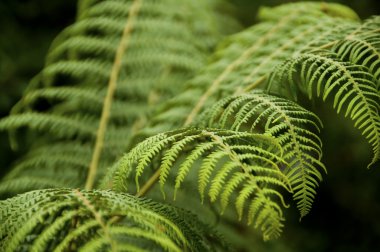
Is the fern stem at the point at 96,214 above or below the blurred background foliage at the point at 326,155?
above

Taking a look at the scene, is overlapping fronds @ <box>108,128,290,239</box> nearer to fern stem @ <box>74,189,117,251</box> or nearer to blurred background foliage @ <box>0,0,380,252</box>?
fern stem @ <box>74,189,117,251</box>

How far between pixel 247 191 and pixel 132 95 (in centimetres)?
102

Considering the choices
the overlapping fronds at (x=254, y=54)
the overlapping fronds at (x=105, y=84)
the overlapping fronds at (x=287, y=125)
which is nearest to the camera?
the overlapping fronds at (x=287, y=125)

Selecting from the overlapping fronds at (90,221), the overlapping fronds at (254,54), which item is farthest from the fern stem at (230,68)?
the overlapping fronds at (90,221)

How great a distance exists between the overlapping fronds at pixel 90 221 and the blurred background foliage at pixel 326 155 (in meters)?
1.25

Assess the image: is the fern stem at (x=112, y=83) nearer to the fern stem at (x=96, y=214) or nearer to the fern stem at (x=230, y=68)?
the fern stem at (x=230, y=68)

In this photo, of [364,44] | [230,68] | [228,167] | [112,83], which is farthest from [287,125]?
[112,83]

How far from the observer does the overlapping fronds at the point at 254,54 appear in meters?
1.12

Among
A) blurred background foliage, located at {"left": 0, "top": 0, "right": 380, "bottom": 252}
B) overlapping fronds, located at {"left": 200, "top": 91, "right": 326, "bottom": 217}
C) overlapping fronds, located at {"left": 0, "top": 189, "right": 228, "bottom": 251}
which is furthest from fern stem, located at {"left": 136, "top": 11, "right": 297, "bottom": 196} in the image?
blurred background foliage, located at {"left": 0, "top": 0, "right": 380, "bottom": 252}

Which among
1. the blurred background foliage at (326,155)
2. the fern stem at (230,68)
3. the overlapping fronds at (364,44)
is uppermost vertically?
the overlapping fronds at (364,44)

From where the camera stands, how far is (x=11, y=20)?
221 centimetres

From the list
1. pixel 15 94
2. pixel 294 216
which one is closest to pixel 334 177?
pixel 294 216

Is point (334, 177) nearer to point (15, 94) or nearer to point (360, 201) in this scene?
point (360, 201)

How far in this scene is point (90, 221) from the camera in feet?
2.10
